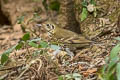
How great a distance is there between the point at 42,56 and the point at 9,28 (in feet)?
16.3

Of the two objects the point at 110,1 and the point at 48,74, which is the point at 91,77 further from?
the point at 110,1

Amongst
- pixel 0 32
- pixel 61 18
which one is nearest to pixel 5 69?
pixel 61 18

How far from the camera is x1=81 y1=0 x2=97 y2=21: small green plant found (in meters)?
5.12

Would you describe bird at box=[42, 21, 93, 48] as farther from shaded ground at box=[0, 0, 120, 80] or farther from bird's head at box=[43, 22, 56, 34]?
shaded ground at box=[0, 0, 120, 80]

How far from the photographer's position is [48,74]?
3.96 meters

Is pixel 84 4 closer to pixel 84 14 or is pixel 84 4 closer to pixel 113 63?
pixel 84 14

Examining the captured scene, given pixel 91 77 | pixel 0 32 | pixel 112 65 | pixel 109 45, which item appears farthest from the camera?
pixel 0 32

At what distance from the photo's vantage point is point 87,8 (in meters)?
5.23

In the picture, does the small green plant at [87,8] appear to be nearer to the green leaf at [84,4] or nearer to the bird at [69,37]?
the green leaf at [84,4]

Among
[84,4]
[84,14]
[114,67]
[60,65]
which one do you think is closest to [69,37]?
[84,14]

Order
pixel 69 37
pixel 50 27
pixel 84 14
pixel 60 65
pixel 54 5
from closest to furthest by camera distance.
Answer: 1. pixel 60 65
2. pixel 84 14
3. pixel 69 37
4. pixel 50 27
5. pixel 54 5

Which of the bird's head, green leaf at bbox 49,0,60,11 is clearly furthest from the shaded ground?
green leaf at bbox 49,0,60,11

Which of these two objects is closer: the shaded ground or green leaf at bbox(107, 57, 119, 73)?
green leaf at bbox(107, 57, 119, 73)

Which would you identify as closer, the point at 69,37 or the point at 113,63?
the point at 113,63
